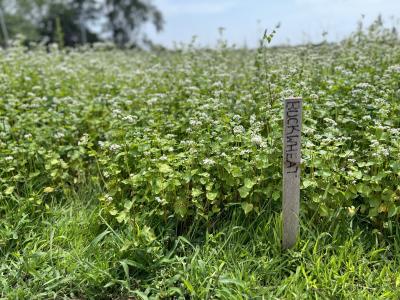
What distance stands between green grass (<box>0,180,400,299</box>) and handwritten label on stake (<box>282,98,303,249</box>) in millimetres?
121

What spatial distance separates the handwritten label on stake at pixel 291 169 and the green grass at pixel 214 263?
0.12 meters

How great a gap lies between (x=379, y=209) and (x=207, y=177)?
3.90 ft

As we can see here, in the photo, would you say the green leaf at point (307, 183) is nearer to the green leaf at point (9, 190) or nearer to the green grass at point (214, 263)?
the green grass at point (214, 263)

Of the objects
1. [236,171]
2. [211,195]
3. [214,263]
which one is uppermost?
[236,171]

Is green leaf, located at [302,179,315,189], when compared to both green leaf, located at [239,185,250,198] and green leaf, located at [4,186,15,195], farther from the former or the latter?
green leaf, located at [4,186,15,195]

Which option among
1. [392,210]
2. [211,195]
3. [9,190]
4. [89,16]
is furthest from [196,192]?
[89,16]

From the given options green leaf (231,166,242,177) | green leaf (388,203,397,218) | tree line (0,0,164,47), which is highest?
tree line (0,0,164,47)

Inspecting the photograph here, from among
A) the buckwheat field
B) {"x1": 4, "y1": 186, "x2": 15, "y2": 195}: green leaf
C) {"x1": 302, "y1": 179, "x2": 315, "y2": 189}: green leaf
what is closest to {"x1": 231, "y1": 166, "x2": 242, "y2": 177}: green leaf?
the buckwheat field

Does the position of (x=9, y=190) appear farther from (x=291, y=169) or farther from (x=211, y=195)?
(x=291, y=169)

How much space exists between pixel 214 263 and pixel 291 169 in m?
0.78

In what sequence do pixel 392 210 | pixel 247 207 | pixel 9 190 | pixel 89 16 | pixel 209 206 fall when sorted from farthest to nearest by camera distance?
1. pixel 89 16
2. pixel 9 190
3. pixel 209 206
4. pixel 247 207
5. pixel 392 210

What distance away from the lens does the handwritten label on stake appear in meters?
2.40

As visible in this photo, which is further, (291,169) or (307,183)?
(307,183)

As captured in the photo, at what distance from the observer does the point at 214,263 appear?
8.47 feet
